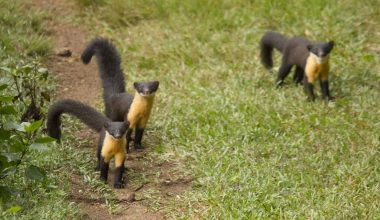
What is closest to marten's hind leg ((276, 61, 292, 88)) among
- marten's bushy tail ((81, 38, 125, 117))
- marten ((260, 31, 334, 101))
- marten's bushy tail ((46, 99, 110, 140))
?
marten ((260, 31, 334, 101))

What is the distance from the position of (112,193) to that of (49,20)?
4737 millimetres

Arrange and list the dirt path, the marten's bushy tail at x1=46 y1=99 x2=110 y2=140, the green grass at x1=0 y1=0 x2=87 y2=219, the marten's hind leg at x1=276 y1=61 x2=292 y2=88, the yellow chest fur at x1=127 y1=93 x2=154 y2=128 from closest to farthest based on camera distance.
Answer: the green grass at x1=0 y1=0 x2=87 y2=219, the dirt path, the marten's bushy tail at x1=46 y1=99 x2=110 y2=140, the yellow chest fur at x1=127 y1=93 x2=154 y2=128, the marten's hind leg at x1=276 y1=61 x2=292 y2=88

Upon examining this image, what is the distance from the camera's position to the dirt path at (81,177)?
5430 millimetres

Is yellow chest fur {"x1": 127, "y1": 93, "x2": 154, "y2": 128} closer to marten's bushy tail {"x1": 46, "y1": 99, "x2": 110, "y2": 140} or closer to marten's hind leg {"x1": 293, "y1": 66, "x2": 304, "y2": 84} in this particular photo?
marten's bushy tail {"x1": 46, "y1": 99, "x2": 110, "y2": 140}

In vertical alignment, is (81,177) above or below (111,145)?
below

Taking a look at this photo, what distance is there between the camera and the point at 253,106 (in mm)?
7238

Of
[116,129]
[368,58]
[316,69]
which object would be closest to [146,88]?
[116,129]

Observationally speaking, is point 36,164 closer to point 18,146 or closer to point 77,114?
point 77,114

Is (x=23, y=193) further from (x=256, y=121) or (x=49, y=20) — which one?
(x=49, y=20)

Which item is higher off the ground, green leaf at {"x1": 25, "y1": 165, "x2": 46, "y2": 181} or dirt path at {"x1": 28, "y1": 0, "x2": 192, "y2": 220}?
green leaf at {"x1": 25, "y1": 165, "x2": 46, "y2": 181}

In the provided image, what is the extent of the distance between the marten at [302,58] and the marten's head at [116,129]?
2618 millimetres

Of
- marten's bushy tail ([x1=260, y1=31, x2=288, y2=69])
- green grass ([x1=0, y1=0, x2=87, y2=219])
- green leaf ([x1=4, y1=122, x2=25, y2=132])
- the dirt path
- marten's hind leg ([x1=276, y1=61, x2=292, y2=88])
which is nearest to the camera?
green leaf ([x1=4, y1=122, x2=25, y2=132])

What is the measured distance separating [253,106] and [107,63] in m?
1.52

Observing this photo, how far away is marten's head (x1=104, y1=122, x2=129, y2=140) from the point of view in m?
5.64
